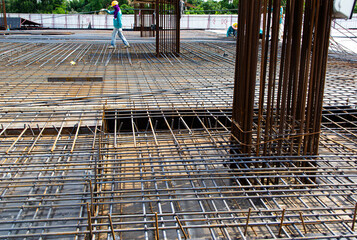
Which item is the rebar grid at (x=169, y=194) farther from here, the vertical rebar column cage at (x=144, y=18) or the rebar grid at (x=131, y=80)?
the vertical rebar column cage at (x=144, y=18)

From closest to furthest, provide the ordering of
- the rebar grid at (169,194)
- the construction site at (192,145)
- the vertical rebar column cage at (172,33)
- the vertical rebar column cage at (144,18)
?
the rebar grid at (169,194) → the construction site at (192,145) → the vertical rebar column cage at (172,33) → the vertical rebar column cage at (144,18)

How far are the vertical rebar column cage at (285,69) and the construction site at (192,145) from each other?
0.01m

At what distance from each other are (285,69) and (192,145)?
1.41 meters

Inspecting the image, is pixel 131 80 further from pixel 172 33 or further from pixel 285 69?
pixel 172 33

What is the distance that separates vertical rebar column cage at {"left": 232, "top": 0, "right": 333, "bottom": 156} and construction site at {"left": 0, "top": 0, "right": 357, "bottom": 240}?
0.01 m

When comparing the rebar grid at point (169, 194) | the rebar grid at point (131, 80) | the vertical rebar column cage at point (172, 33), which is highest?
the vertical rebar column cage at point (172, 33)

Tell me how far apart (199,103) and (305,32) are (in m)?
1.84

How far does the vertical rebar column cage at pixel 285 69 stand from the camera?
2777mm

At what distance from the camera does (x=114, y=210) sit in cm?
259

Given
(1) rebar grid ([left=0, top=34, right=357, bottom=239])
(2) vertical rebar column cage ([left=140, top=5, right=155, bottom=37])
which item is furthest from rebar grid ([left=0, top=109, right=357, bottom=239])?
(2) vertical rebar column cage ([left=140, top=5, right=155, bottom=37])

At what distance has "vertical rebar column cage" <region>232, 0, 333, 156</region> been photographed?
278 centimetres

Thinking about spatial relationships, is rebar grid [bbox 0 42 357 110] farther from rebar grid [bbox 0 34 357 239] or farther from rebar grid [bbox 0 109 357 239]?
rebar grid [bbox 0 109 357 239]

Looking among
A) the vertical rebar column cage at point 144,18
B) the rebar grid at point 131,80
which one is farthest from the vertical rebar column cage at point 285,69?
the vertical rebar column cage at point 144,18

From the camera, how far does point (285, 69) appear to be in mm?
2850
